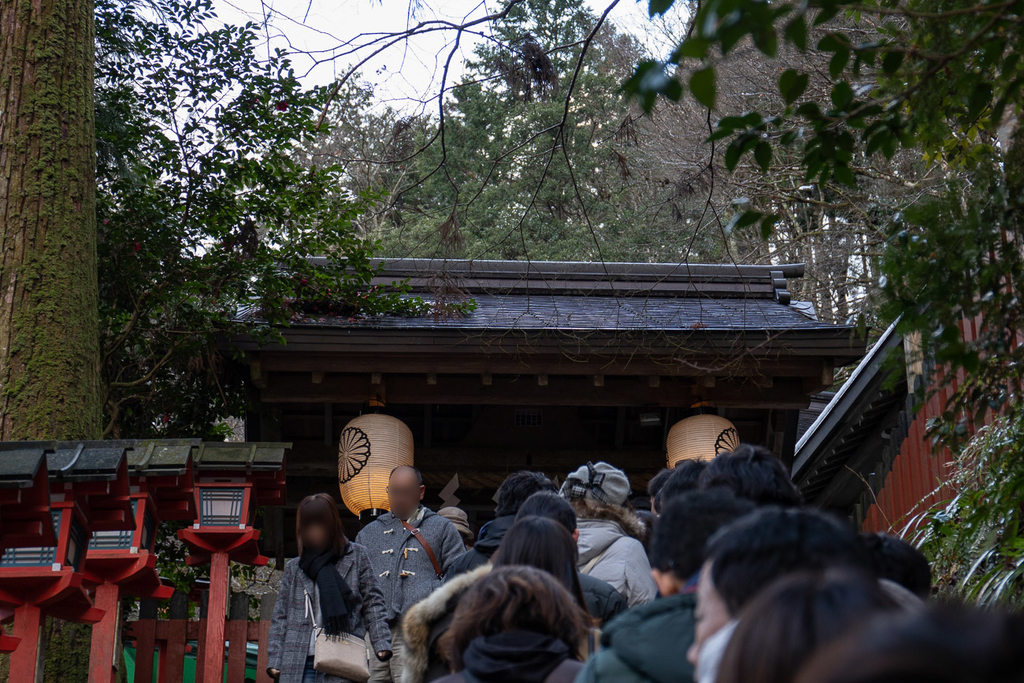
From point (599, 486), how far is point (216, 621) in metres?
2.66

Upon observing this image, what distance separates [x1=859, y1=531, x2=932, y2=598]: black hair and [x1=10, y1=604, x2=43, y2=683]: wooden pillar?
3.50 m

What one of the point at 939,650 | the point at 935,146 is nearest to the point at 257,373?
the point at 935,146

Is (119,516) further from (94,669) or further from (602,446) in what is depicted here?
(602,446)

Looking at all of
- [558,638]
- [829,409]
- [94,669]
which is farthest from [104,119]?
[829,409]

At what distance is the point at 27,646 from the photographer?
3.79 meters

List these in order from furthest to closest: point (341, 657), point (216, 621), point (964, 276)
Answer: point (216, 621)
point (341, 657)
point (964, 276)

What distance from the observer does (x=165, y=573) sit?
8.24 metres

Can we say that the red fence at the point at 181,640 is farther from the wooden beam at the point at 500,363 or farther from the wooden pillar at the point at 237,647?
the wooden beam at the point at 500,363

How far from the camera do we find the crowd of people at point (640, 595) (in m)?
0.92

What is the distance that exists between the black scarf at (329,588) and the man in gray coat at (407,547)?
45 centimetres

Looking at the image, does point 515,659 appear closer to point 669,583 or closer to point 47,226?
point 669,583

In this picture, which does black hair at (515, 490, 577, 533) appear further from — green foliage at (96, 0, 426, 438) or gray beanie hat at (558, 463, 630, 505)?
green foliage at (96, 0, 426, 438)

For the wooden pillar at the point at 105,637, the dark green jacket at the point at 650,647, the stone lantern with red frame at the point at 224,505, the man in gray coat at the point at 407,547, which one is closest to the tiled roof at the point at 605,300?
the stone lantern with red frame at the point at 224,505

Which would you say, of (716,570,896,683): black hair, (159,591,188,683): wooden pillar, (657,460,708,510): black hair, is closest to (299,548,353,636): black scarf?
(159,591,188,683): wooden pillar
